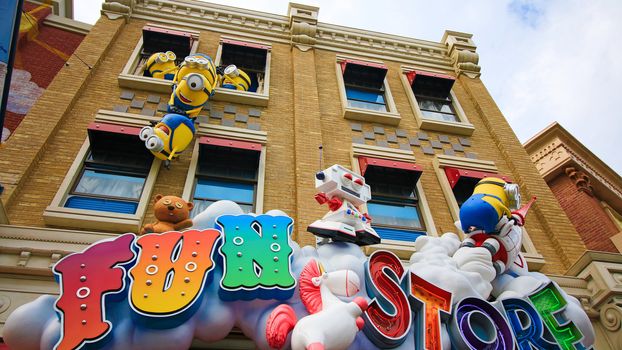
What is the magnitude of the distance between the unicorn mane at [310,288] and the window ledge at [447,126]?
609 centimetres

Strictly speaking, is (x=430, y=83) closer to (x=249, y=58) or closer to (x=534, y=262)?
(x=249, y=58)

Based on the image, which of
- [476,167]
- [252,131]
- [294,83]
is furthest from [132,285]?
[476,167]

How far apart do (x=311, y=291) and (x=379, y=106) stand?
22.9 feet

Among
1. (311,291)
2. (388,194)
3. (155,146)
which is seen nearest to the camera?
(311,291)

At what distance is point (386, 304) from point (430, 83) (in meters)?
7.87

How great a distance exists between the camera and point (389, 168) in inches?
324

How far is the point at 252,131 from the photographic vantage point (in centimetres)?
847

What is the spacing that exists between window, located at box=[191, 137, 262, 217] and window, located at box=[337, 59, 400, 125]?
11.3 ft

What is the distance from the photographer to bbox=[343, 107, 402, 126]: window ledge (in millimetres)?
9516

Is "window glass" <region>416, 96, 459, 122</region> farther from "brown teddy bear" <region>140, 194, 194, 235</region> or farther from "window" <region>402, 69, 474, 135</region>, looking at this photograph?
"brown teddy bear" <region>140, 194, 194, 235</region>

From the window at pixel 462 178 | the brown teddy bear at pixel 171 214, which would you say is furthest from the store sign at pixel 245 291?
the window at pixel 462 178

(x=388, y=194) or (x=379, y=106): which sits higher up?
(x=379, y=106)

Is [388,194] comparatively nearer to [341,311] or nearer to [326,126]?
[326,126]

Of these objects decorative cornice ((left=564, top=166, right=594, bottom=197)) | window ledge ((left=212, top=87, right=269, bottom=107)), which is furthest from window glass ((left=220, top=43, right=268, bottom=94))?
decorative cornice ((left=564, top=166, right=594, bottom=197))
